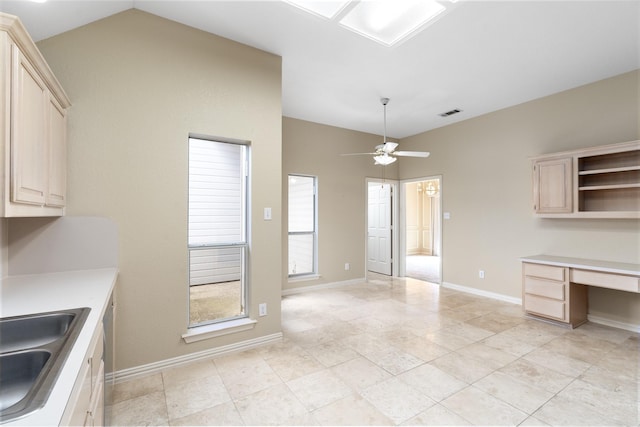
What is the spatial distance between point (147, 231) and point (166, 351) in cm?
104

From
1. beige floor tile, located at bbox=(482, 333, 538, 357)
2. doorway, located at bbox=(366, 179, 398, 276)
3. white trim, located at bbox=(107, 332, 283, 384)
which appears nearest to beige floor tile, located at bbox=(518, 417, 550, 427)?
beige floor tile, located at bbox=(482, 333, 538, 357)

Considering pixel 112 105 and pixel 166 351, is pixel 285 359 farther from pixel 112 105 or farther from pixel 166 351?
pixel 112 105

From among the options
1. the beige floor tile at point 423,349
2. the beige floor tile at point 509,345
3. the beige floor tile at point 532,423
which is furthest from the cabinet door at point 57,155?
the beige floor tile at point 509,345

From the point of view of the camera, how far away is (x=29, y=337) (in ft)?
4.53

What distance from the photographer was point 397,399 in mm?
2158

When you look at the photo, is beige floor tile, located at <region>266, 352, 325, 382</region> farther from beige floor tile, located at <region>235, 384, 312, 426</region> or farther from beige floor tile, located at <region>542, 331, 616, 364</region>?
beige floor tile, located at <region>542, 331, 616, 364</region>

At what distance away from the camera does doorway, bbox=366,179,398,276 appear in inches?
249

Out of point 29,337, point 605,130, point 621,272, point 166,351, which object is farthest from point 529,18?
point 166,351

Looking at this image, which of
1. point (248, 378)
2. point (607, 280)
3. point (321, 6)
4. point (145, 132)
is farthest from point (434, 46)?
point (248, 378)

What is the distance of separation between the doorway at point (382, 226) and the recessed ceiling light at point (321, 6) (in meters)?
3.72

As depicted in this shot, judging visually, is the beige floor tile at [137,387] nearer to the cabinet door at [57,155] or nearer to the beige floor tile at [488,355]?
the cabinet door at [57,155]

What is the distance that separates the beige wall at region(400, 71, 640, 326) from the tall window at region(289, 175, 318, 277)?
2265 mm

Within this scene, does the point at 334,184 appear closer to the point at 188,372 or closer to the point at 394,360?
the point at 394,360

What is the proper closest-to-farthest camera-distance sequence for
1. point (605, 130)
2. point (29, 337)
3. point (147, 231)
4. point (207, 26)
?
1. point (29, 337)
2. point (147, 231)
3. point (207, 26)
4. point (605, 130)
